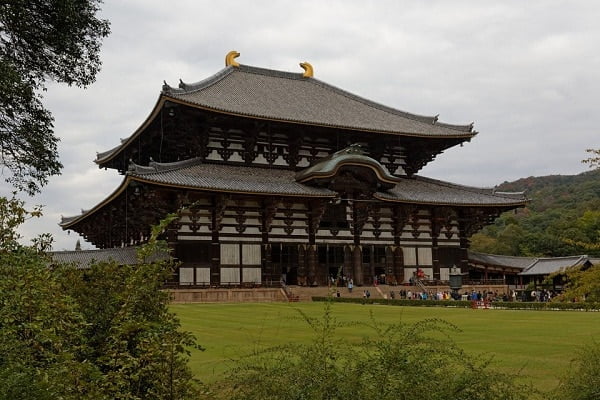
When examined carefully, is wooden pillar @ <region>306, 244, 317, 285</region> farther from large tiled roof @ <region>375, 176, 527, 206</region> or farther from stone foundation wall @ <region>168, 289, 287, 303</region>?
large tiled roof @ <region>375, 176, 527, 206</region>

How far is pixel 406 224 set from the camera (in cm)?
4638

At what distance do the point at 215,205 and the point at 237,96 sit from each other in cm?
1066

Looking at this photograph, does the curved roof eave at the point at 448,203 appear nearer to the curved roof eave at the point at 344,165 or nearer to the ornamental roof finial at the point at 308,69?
the curved roof eave at the point at 344,165

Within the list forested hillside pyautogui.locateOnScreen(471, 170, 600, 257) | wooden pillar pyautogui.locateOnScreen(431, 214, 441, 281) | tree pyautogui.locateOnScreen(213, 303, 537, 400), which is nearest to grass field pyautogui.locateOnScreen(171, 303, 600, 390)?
tree pyautogui.locateOnScreen(213, 303, 537, 400)

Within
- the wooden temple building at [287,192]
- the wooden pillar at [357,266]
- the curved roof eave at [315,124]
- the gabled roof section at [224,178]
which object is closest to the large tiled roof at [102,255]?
the wooden temple building at [287,192]

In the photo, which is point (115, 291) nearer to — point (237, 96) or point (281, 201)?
point (281, 201)

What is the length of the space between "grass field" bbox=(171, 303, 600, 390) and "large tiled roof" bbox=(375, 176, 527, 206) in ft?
63.4

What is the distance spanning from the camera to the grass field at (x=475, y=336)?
1234cm

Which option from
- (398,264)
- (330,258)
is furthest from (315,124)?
(398,264)

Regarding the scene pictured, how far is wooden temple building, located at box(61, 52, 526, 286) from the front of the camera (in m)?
39.1

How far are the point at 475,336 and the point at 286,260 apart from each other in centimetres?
2589

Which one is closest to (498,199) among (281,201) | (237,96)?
(281,201)

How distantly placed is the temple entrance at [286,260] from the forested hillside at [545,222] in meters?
21.6

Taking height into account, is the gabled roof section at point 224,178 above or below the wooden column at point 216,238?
above
